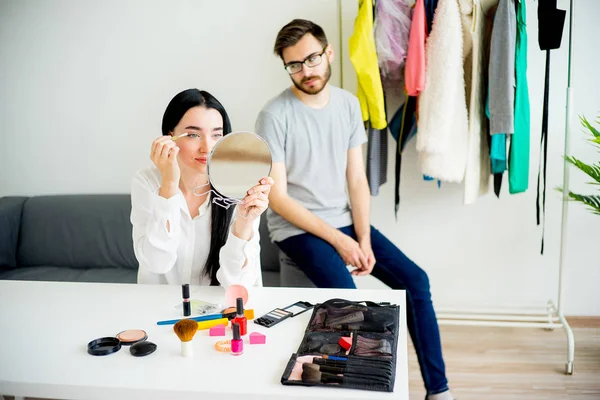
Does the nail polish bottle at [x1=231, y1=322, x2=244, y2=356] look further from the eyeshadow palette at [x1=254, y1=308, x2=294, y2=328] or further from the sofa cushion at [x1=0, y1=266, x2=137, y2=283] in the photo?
the sofa cushion at [x1=0, y1=266, x2=137, y2=283]

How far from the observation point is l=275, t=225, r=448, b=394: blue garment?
6.15 ft

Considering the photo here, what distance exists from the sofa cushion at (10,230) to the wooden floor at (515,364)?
188 cm

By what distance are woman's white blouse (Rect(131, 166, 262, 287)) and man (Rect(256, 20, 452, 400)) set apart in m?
0.52

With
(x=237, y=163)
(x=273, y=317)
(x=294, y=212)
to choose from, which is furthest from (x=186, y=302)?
(x=294, y=212)

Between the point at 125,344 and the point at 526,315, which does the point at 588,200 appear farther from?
the point at 125,344

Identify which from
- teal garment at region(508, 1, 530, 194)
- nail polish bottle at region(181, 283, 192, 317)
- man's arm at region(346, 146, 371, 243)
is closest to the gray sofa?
man's arm at region(346, 146, 371, 243)

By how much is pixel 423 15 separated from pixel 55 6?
5.24ft

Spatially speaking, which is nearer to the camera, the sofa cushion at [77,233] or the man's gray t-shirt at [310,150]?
the man's gray t-shirt at [310,150]

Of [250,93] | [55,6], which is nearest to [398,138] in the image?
[250,93]

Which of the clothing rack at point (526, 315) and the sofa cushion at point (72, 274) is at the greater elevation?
the sofa cushion at point (72, 274)

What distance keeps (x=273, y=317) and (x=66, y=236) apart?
6.00 ft

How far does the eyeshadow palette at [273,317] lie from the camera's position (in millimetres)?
1182

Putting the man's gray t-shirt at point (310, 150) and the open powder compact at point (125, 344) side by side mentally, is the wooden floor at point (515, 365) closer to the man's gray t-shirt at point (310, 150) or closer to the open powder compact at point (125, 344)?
the man's gray t-shirt at point (310, 150)

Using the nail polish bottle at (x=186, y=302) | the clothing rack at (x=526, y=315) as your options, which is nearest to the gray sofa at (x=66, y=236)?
the clothing rack at (x=526, y=315)
